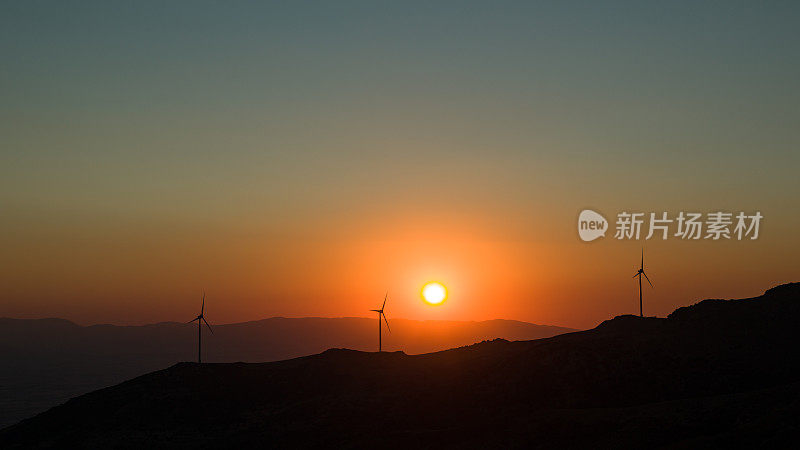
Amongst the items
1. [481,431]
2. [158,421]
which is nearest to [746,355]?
[481,431]

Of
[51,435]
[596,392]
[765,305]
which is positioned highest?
[765,305]

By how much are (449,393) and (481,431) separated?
1816 cm

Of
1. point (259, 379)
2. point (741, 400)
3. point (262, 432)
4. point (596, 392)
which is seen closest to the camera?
point (741, 400)

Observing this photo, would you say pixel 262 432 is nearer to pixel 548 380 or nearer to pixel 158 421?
pixel 158 421

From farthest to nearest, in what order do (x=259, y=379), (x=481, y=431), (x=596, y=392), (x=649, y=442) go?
(x=259, y=379)
(x=596, y=392)
(x=481, y=431)
(x=649, y=442)

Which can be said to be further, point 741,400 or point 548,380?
point 548,380

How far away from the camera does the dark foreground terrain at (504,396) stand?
60250 mm

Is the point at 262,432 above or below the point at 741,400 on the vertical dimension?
below

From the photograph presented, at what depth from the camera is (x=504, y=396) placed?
3184 inches

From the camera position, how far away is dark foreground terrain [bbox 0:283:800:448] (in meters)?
60.2

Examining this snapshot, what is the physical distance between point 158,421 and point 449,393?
38.0 metres

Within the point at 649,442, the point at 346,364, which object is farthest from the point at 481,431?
the point at 346,364

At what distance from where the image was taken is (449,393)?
8519 centimetres

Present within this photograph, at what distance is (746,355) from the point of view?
257 ft
